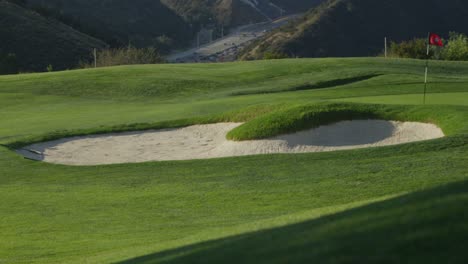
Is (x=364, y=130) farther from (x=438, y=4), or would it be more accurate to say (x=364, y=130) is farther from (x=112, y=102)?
(x=438, y=4)

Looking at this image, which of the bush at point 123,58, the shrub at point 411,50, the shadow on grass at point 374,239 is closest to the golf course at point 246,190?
the shadow on grass at point 374,239

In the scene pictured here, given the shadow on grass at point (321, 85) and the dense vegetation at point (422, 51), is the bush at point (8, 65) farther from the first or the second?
the shadow on grass at point (321, 85)

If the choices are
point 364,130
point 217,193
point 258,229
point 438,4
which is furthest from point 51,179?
point 438,4

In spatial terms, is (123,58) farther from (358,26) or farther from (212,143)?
(358,26)

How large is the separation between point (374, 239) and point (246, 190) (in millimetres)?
9645

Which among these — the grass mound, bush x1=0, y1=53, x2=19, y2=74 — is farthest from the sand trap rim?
bush x1=0, y1=53, x2=19, y2=74

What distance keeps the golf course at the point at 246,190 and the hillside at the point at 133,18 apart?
391ft

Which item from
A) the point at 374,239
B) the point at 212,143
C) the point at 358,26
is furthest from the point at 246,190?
the point at 358,26

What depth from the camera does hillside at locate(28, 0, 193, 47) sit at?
152625 millimetres

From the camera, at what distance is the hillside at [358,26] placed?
127000mm

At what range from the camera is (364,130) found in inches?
834

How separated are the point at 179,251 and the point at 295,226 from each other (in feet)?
4.22

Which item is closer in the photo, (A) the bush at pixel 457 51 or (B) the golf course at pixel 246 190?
(B) the golf course at pixel 246 190

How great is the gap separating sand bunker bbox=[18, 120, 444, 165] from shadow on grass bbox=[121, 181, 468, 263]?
1196 centimetres
